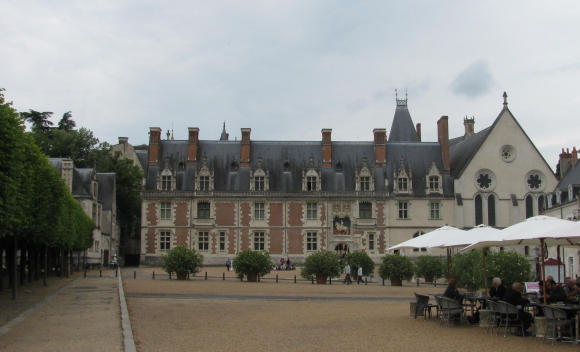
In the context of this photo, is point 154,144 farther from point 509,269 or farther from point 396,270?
point 509,269

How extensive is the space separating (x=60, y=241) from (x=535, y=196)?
3925 centimetres

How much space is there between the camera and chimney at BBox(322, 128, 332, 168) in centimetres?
5797

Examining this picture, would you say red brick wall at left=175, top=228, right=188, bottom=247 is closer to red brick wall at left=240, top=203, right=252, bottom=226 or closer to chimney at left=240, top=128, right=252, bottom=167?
red brick wall at left=240, top=203, right=252, bottom=226

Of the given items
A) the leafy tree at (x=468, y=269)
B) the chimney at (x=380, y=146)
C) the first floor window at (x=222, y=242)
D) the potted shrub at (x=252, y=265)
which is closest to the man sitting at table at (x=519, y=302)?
the leafy tree at (x=468, y=269)

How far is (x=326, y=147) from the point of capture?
192ft

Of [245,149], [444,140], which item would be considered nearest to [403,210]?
[444,140]

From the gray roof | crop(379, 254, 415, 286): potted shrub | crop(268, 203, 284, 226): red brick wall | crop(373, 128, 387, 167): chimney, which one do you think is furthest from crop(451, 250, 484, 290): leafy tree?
the gray roof

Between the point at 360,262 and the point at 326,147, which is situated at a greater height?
the point at 326,147

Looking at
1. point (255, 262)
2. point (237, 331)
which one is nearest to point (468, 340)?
point (237, 331)

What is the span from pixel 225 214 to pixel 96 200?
12.4 meters

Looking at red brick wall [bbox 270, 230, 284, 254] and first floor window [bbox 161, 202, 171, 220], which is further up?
first floor window [bbox 161, 202, 171, 220]

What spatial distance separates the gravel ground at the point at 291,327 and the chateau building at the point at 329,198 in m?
30.3

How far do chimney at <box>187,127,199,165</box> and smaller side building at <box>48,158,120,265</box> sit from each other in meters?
8.59

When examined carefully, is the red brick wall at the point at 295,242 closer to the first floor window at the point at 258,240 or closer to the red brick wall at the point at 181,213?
the first floor window at the point at 258,240
